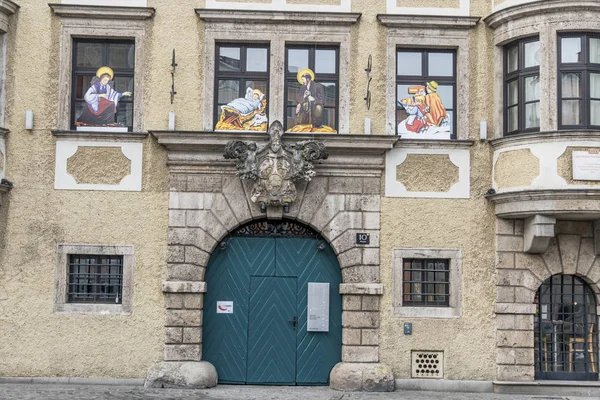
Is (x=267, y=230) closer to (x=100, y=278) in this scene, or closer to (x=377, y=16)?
(x=100, y=278)

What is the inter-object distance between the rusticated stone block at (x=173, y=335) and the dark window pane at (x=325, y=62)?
15.4 ft

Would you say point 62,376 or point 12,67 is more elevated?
point 12,67

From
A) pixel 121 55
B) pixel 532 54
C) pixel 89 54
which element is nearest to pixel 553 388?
pixel 532 54

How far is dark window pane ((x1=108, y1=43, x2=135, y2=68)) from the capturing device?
13.6 meters

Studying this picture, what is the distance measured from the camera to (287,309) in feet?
44.2

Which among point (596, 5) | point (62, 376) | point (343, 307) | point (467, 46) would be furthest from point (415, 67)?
point (62, 376)

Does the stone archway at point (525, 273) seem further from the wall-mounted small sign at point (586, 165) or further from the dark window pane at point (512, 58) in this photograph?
the dark window pane at point (512, 58)

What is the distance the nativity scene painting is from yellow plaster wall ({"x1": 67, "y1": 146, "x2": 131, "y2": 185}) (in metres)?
0.44

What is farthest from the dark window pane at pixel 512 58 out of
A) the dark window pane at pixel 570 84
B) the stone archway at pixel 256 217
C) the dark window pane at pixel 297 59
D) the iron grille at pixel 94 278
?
the iron grille at pixel 94 278

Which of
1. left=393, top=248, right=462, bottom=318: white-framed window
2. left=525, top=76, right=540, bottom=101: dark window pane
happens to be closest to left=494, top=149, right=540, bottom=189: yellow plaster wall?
left=525, top=76, right=540, bottom=101: dark window pane

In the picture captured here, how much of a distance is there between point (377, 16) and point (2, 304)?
745 cm

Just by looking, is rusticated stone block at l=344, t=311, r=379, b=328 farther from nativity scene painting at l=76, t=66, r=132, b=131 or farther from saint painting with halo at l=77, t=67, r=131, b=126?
saint painting with halo at l=77, t=67, r=131, b=126

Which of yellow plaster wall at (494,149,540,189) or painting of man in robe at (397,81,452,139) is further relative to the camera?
painting of man in robe at (397,81,452,139)

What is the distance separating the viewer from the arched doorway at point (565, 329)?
13352mm
